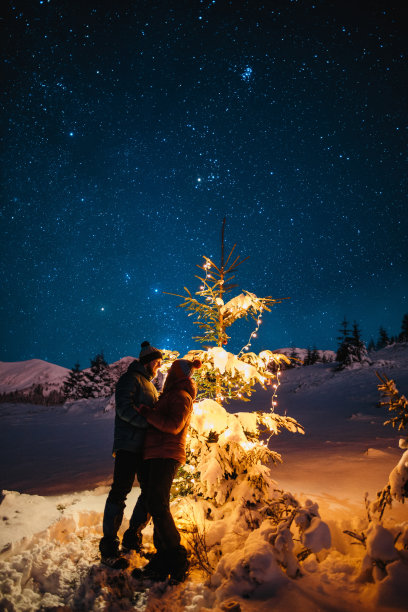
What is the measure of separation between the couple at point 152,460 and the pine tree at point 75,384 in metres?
37.9

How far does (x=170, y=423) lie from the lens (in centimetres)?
296

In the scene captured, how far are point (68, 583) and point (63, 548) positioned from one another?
54 centimetres

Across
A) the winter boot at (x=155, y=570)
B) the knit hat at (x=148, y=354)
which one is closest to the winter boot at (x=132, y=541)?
the winter boot at (x=155, y=570)

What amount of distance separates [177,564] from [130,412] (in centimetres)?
153

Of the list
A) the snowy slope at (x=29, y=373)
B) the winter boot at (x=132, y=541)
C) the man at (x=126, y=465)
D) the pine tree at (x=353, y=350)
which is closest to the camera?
the man at (x=126, y=465)

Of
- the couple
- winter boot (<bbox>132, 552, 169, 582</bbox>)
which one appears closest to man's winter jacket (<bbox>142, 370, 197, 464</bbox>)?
the couple

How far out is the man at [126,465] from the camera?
10.2 ft

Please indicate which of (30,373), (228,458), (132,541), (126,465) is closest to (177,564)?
(132,541)

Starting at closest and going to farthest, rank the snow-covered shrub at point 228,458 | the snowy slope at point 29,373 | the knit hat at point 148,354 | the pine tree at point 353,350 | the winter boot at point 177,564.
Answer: the winter boot at point 177,564 < the snow-covered shrub at point 228,458 < the knit hat at point 148,354 < the pine tree at point 353,350 < the snowy slope at point 29,373

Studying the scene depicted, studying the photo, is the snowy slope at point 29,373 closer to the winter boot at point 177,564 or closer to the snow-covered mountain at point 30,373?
the snow-covered mountain at point 30,373

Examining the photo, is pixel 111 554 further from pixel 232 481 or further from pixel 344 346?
pixel 344 346

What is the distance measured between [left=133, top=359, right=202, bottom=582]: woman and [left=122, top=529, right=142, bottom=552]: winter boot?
446 mm

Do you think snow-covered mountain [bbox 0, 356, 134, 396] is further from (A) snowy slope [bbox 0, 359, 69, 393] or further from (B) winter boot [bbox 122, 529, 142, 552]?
(B) winter boot [bbox 122, 529, 142, 552]

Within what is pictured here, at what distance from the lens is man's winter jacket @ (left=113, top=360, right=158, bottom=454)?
125 inches
